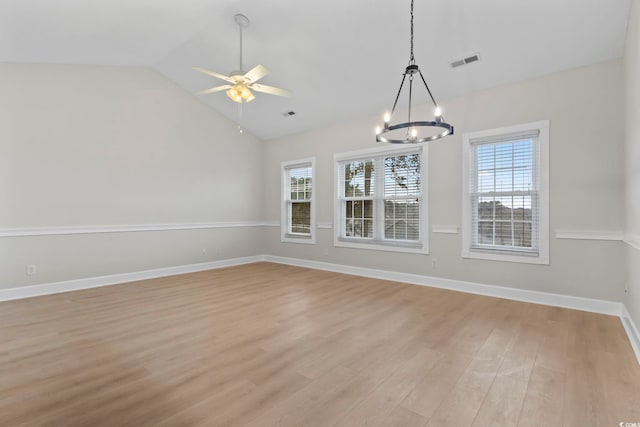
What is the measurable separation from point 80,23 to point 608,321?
22.4 ft

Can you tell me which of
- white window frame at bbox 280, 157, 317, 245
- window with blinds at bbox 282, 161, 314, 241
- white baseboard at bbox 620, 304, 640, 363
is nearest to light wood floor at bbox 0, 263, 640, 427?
white baseboard at bbox 620, 304, 640, 363

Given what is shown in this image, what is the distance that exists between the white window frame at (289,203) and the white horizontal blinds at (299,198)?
0.03m

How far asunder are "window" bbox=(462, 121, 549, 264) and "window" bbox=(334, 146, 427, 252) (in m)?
0.73

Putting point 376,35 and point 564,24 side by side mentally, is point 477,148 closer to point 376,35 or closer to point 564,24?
point 564,24

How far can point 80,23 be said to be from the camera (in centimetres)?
363

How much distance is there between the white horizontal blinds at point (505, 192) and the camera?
3.98m

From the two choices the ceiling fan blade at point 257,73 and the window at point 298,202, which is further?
the window at point 298,202

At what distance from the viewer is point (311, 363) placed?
7.70 ft

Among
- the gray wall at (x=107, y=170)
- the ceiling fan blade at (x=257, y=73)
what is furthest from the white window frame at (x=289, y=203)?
the ceiling fan blade at (x=257, y=73)

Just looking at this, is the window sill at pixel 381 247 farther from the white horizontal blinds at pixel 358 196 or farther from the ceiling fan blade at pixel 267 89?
the ceiling fan blade at pixel 267 89

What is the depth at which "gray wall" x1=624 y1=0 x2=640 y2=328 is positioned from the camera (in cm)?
252

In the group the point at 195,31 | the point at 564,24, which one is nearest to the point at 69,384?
the point at 195,31

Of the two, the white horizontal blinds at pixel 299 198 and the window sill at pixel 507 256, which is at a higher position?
the white horizontal blinds at pixel 299 198

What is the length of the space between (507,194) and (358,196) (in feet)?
8.06
